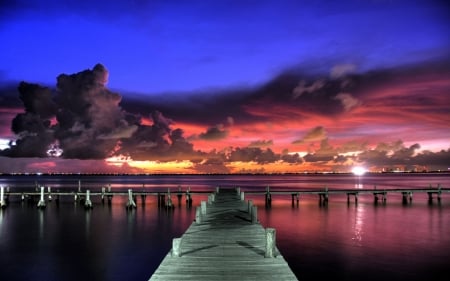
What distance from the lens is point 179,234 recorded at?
3481 cm

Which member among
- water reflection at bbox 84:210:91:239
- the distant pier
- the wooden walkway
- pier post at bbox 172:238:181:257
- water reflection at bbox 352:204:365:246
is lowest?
water reflection at bbox 352:204:365:246

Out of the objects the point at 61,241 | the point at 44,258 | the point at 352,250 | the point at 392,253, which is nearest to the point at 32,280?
the point at 44,258

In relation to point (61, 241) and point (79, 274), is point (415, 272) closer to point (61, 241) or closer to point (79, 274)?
point (79, 274)

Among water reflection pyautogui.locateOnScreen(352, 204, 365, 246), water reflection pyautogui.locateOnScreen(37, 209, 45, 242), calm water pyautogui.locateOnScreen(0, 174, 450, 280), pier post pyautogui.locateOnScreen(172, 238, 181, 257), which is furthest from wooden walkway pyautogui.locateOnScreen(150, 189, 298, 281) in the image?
water reflection pyautogui.locateOnScreen(37, 209, 45, 242)

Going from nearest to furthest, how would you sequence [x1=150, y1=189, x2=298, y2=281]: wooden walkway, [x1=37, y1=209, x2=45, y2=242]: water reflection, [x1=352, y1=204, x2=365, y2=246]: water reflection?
[x1=150, y1=189, x2=298, y2=281]: wooden walkway → [x1=352, y1=204, x2=365, y2=246]: water reflection → [x1=37, y1=209, x2=45, y2=242]: water reflection

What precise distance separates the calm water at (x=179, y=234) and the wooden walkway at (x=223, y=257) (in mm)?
4448

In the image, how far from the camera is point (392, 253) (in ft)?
89.7

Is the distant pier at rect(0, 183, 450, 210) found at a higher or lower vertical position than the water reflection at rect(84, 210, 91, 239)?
higher

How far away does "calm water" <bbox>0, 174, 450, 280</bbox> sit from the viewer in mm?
23188

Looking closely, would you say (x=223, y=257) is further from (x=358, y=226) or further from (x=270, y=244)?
(x=358, y=226)

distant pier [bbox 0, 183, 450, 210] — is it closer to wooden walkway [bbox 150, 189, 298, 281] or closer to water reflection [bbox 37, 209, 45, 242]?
water reflection [bbox 37, 209, 45, 242]

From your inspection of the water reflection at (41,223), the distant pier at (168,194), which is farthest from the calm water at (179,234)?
the distant pier at (168,194)

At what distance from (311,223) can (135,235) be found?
1670 centimetres

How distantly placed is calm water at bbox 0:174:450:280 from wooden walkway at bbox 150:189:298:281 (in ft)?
14.6
